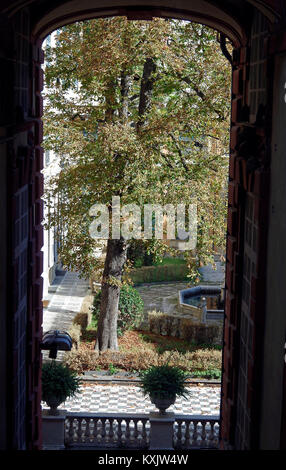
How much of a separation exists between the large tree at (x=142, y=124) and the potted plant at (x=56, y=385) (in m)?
7.61

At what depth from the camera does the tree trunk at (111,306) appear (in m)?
21.3

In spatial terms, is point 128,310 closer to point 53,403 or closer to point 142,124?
point 142,124

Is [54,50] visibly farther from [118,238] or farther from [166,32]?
[118,238]

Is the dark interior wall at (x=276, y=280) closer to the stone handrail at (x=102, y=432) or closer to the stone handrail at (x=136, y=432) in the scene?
the stone handrail at (x=136, y=432)

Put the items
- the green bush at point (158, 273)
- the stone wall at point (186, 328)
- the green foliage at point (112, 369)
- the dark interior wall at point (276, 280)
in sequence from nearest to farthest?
the dark interior wall at point (276, 280), the green foliage at point (112, 369), the stone wall at point (186, 328), the green bush at point (158, 273)

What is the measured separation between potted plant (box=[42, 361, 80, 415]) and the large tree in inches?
300

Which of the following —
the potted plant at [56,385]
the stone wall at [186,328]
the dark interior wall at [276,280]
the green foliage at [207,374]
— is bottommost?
the green foliage at [207,374]

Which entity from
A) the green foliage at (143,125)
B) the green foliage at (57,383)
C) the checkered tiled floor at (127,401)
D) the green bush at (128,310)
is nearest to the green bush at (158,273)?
the green bush at (128,310)

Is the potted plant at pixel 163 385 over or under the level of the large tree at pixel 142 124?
under

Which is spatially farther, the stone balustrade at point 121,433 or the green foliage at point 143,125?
the green foliage at point 143,125

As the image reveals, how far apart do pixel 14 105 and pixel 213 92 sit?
465 inches

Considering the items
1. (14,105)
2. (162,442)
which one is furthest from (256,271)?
(162,442)

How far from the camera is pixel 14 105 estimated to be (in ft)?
26.5

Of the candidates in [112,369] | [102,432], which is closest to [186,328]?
[112,369]
